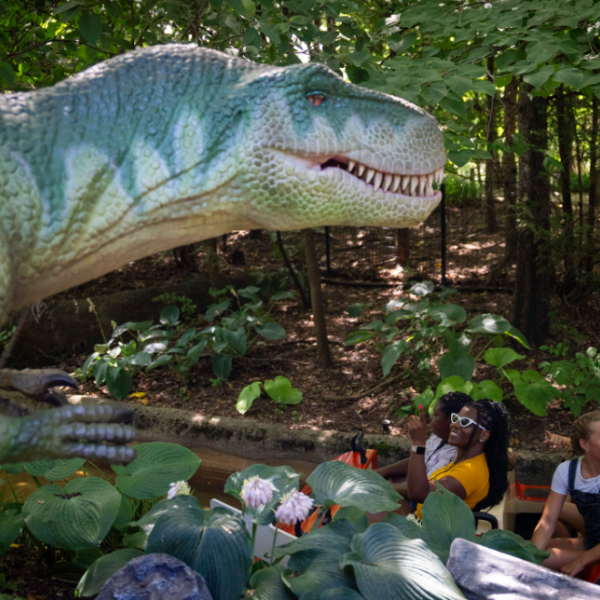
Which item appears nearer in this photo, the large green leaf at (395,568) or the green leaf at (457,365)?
the large green leaf at (395,568)

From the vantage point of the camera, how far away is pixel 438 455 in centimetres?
318

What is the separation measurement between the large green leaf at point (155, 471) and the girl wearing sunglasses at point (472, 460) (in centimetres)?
97

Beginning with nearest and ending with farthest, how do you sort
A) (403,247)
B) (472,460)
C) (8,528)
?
(8,528)
(472,460)
(403,247)

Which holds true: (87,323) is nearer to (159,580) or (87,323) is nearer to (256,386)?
(256,386)

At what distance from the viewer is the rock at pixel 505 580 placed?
1.81 metres

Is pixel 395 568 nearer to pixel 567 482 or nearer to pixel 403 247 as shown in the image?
pixel 567 482

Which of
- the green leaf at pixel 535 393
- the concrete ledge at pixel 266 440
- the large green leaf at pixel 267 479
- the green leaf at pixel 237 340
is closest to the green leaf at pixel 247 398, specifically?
the concrete ledge at pixel 266 440

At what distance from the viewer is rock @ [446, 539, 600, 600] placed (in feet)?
5.93

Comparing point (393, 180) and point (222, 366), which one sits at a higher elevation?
point (393, 180)

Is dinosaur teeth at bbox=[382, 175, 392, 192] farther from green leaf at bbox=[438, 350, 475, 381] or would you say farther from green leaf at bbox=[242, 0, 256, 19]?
green leaf at bbox=[438, 350, 475, 381]

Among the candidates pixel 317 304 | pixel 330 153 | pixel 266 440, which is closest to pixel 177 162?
pixel 330 153

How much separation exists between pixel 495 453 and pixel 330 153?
1.90m

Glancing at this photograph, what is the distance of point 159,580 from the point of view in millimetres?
1666

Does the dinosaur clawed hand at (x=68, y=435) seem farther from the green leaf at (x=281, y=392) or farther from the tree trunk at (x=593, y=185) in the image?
the tree trunk at (x=593, y=185)
